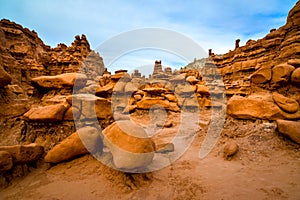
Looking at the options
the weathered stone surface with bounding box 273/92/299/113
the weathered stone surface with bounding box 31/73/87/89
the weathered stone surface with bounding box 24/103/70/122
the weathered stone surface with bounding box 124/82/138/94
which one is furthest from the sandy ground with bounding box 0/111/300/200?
the weathered stone surface with bounding box 124/82/138/94

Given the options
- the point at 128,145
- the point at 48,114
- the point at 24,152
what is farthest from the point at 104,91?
the point at 128,145

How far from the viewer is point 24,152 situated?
11.6 ft

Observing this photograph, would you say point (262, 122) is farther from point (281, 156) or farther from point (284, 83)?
point (284, 83)

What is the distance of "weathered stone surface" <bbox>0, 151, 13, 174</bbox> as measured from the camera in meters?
3.08

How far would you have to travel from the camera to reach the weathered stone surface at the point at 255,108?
513cm

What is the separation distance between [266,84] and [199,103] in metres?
10.6

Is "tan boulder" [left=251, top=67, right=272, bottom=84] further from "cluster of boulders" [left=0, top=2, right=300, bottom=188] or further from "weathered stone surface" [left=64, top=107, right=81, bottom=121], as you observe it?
"weathered stone surface" [left=64, top=107, right=81, bottom=121]

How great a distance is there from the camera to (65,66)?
79.6ft

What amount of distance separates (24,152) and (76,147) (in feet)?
3.98

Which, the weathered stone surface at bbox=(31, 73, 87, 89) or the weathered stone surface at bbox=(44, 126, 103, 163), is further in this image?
the weathered stone surface at bbox=(31, 73, 87, 89)

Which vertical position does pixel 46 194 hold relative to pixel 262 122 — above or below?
below

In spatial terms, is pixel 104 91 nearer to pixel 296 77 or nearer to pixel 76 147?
pixel 76 147

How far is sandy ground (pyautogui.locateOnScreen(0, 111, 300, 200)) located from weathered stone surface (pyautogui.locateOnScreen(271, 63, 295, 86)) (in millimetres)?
2368

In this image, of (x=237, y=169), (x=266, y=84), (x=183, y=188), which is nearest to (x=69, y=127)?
(x=183, y=188)
